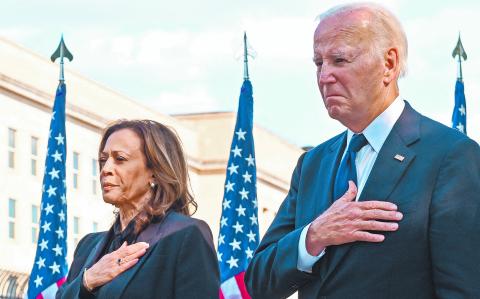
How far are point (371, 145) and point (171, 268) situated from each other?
1.98 m

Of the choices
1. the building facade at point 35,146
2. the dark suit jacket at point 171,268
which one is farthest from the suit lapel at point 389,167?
the building facade at point 35,146

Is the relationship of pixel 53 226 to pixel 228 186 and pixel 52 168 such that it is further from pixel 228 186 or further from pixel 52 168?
pixel 228 186

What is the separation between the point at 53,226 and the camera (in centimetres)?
1969

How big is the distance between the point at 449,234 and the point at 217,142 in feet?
188

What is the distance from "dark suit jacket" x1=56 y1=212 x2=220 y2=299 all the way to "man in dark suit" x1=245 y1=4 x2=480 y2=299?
64.2 inches

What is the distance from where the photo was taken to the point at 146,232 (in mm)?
5977

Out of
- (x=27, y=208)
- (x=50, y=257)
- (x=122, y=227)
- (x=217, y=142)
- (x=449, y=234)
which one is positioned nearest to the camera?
(x=449, y=234)

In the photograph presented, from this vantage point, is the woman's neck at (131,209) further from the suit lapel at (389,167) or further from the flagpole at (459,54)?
the flagpole at (459,54)

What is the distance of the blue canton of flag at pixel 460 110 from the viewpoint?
1878cm

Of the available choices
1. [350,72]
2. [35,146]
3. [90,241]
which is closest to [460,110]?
[90,241]

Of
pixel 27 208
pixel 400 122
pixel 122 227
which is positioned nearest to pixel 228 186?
pixel 122 227

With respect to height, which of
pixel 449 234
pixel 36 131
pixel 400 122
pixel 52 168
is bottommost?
pixel 449 234

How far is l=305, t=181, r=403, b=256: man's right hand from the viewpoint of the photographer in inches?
150

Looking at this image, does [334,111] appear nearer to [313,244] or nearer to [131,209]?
[313,244]
